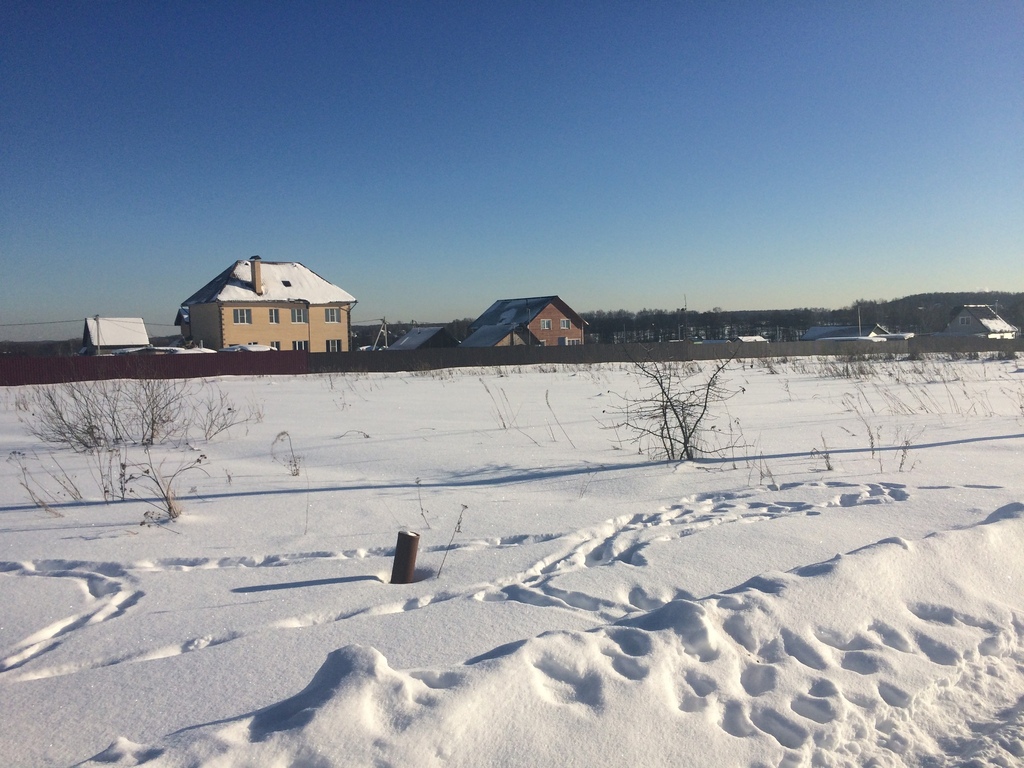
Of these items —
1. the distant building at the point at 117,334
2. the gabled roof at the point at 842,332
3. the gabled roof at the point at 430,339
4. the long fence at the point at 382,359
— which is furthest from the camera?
the gabled roof at the point at 842,332

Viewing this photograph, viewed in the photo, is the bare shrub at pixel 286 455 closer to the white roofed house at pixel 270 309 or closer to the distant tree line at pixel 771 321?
the white roofed house at pixel 270 309

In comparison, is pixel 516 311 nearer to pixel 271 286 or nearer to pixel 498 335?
pixel 498 335

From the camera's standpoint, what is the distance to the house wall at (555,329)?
58875mm

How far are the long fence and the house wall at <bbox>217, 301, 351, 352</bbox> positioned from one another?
44.7ft

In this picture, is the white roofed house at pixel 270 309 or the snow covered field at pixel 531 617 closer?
the snow covered field at pixel 531 617

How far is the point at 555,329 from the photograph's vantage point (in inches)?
2397

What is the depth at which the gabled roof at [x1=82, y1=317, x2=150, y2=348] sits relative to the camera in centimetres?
5088

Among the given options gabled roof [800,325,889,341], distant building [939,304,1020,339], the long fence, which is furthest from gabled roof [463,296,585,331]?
distant building [939,304,1020,339]

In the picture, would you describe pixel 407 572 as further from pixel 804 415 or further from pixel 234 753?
pixel 804 415

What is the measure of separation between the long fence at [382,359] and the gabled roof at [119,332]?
69.0 ft

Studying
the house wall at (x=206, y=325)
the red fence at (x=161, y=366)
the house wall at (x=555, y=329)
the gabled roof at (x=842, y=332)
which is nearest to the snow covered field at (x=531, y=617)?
the red fence at (x=161, y=366)

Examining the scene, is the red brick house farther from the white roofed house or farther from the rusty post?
the rusty post

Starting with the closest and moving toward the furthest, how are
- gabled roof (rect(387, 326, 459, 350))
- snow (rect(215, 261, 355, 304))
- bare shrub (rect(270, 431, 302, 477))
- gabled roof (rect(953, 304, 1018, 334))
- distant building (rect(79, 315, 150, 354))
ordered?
bare shrub (rect(270, 431, 302, 477)) → snow (rect(215, 261, 355, 304)) → distant building (rect(79, 315, 150, 354)) → gabled roof (rect(387, 326, 459, 350)) → gabled roof (rect(953, 304, 1018, 334))

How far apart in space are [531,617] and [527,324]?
5412cm
